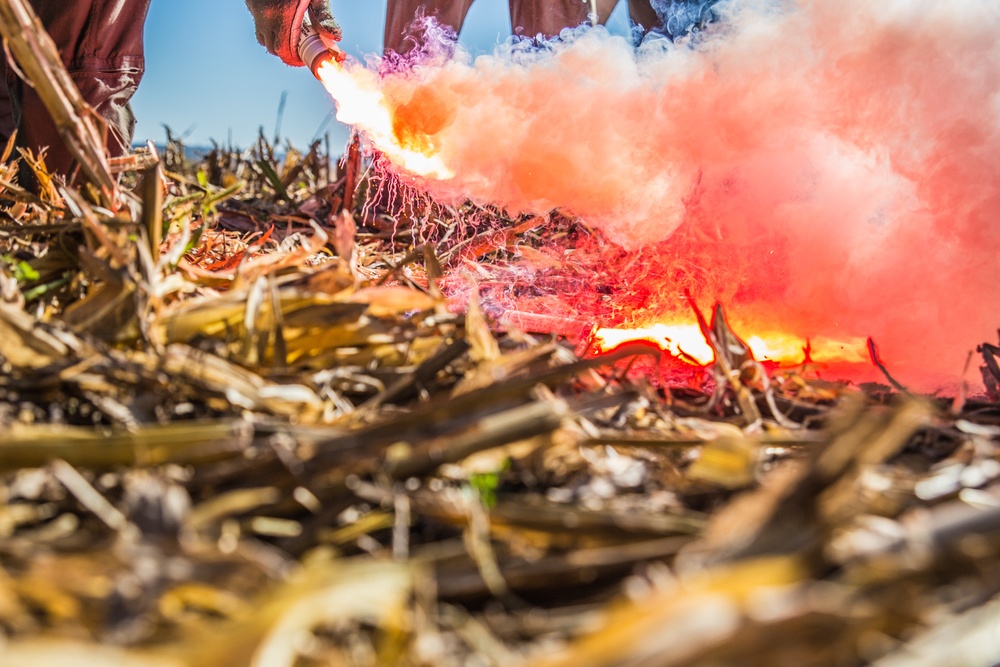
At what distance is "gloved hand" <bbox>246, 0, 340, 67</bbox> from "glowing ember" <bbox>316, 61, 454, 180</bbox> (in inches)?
7.7

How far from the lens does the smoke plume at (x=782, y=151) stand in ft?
6.93

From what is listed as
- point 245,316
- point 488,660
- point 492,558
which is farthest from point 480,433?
point 245,316

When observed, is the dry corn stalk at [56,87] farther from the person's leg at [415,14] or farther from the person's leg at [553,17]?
the person's leg at [553,17]

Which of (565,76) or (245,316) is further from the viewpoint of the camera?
(565,76)

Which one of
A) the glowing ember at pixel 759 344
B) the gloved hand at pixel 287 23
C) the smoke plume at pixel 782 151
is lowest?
the glowing ember at pixel 759 344

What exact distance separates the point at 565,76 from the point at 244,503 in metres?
2.27

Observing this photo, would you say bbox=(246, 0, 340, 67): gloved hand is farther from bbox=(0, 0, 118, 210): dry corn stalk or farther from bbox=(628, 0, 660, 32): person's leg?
bbox=(628, 0, 660, 32): person's leg

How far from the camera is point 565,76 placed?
2.66 m

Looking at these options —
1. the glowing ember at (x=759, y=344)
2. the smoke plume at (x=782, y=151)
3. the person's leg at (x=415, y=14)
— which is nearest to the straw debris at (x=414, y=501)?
the glowing ember at (x=759, y=344)

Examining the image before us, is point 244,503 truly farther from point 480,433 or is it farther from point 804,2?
point 804,2

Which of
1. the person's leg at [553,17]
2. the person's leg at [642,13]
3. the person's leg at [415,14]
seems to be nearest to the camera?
the person's leg at [415,14]

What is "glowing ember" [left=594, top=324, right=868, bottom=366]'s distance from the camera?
218cm

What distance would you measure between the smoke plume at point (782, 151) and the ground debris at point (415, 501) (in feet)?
3.56

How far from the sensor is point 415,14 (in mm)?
3496
